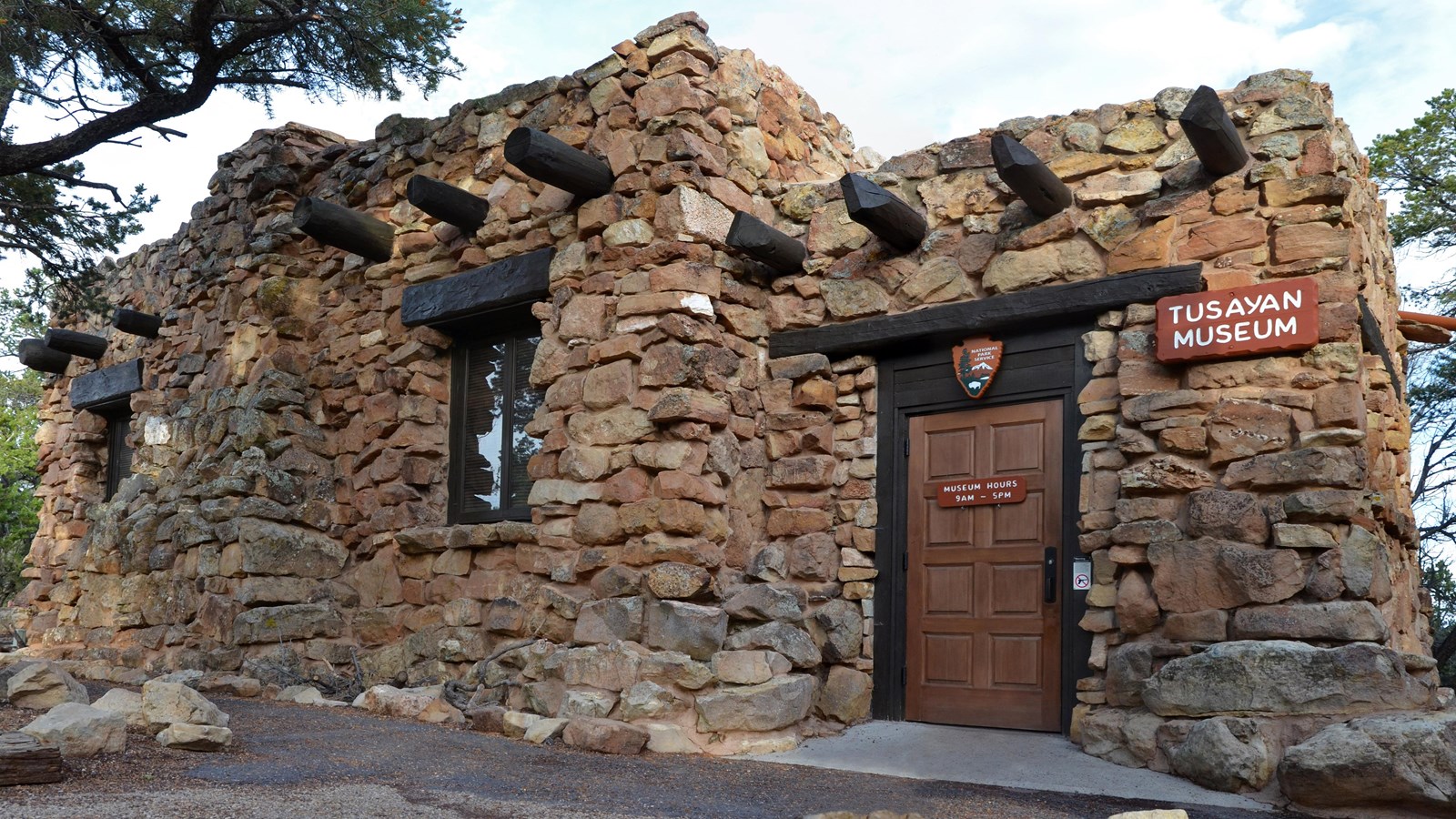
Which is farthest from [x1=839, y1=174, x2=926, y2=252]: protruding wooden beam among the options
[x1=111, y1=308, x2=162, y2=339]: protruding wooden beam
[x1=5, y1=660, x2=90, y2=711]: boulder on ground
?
[x1=111, y1=308, x2=162, y2=339]: protruding wooden beam

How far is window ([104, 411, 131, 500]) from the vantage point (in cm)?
1062

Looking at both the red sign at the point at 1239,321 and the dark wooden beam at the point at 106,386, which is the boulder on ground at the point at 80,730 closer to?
the red sign at the point at 1239,321

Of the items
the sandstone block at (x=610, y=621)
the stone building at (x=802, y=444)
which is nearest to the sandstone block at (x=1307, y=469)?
the stone building at (x=802, y=444)

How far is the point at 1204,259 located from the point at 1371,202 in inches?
53.4

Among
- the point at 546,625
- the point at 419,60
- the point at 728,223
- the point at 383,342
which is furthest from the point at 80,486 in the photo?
the point at 728,223

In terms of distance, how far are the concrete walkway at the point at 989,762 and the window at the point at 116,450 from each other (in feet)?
24.3

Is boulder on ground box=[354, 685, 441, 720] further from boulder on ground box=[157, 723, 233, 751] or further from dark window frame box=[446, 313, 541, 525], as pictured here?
boulder on ground box=[157, 723, 233, 751]

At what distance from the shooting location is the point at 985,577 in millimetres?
6227

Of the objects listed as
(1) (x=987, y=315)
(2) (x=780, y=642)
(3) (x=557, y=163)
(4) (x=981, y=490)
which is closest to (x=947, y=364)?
(1) (x=987, y=315)

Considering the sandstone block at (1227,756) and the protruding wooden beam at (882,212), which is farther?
the protruding wooden beam at (882,212)

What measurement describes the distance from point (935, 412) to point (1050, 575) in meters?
1.08

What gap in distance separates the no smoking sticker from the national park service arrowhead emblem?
103cm

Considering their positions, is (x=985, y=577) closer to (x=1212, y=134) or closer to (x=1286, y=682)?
(x=1286, y=682)

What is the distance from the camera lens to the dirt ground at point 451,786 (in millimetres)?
3830
